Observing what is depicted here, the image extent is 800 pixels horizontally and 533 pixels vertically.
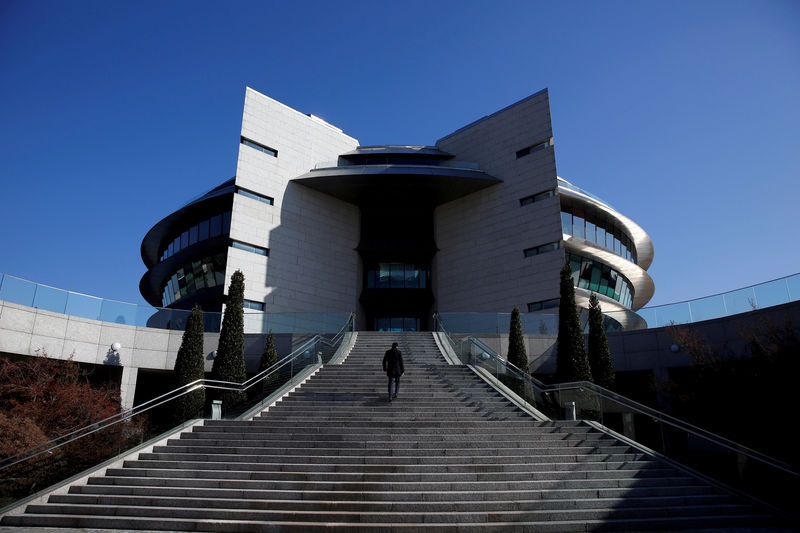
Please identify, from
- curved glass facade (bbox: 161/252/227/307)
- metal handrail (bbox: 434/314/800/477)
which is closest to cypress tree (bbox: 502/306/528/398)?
metal handrail (bbox: 434/314/800/477)

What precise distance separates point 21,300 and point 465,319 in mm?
16140

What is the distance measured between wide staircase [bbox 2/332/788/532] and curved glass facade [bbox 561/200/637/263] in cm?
2367

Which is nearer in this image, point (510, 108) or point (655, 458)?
point (655, 458)

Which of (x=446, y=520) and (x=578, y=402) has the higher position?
(x=578, y=402)

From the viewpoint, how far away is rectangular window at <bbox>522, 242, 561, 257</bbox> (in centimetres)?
3026

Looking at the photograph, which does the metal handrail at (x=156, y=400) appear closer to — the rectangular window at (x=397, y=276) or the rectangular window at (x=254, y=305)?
the rectangular window at (x=254, y=305)

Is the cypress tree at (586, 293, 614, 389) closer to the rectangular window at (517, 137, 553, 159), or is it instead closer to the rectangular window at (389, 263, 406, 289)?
the rectangular window at (517, 137, 553, 159)

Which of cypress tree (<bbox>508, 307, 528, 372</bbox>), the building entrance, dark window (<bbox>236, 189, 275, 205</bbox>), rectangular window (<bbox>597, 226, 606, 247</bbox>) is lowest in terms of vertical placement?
cypress tree (<bbox>508, 307, 528, 372</bbox>)

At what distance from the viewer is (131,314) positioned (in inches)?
838

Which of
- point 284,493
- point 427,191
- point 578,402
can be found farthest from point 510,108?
point 284,493

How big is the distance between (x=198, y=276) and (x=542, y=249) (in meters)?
21.4

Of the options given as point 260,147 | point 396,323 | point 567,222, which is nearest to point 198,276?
point 260,147

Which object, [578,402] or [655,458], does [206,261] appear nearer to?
[578,402]

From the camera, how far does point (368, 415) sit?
1262 cm
